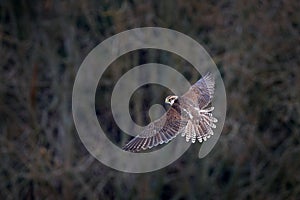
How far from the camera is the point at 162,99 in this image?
401 cm

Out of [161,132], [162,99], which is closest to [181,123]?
[161,132]

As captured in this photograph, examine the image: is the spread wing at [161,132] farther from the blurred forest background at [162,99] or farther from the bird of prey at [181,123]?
the blurred forest background at [162,99]

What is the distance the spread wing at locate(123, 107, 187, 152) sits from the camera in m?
1.74

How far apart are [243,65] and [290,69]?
402 mm

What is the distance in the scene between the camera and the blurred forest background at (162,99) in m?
4.29

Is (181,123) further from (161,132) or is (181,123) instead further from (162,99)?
(162,99)

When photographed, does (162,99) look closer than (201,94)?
No

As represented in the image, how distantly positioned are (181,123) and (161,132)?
5 centimetres

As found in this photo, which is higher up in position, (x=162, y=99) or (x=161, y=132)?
(x=162, y=99)

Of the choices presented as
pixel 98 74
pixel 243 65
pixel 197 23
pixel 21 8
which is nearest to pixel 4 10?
pixel 21 8

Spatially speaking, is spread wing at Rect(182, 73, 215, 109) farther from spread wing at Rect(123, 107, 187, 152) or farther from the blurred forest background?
the blurred forest background

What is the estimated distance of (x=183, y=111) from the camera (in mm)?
1758

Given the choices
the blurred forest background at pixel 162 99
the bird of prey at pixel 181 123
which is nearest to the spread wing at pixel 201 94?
the bird of prey at pixel 181 123

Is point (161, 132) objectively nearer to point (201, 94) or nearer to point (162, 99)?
point (201, 94)
